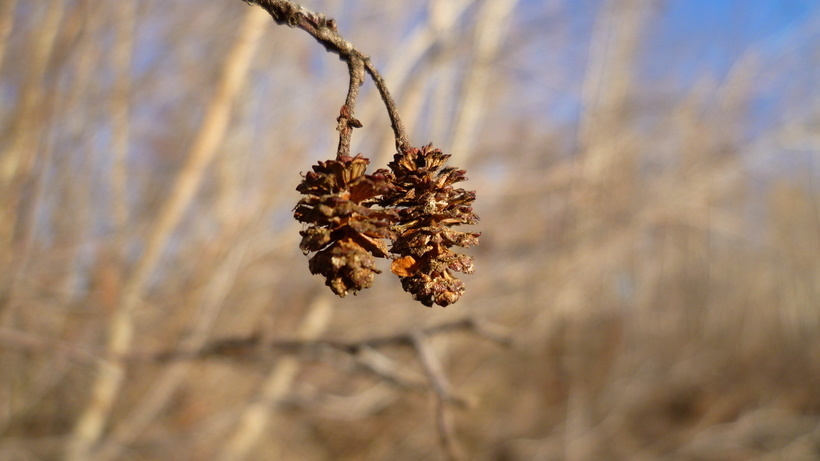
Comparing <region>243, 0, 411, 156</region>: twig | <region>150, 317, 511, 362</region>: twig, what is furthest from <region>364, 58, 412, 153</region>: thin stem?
<region>150, 317, 511, 362</region>: twig

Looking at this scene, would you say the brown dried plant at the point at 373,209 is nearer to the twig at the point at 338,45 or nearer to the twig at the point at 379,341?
the twig at the point at 338,45

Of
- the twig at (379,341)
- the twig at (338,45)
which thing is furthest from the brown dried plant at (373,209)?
the twig at (379,341)

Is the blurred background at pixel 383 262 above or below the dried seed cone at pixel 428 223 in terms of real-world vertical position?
above

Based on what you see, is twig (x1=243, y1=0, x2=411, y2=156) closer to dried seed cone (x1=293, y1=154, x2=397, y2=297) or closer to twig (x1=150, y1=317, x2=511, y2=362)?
dried seed cone (x1=293, y1=154, x2=397, y2=297)

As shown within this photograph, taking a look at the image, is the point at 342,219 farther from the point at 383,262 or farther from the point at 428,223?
the point at 383,262

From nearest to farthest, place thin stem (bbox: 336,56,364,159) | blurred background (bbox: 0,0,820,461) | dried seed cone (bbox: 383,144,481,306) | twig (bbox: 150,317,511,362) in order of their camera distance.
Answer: thin stem (bbox: 336,56,364,159) < dried seed cone (bbox: 383,144,481,306) < twig (bbox: 150,317,511,362) < blurred background (bbox: 0,0,820,461)

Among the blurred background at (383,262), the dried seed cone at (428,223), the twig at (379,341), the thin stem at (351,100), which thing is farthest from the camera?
the blurred background at (383,262)

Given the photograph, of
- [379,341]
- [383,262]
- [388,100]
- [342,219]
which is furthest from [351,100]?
[383,262]

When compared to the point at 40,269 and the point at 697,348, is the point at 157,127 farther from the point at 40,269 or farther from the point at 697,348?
the point at 697,348
